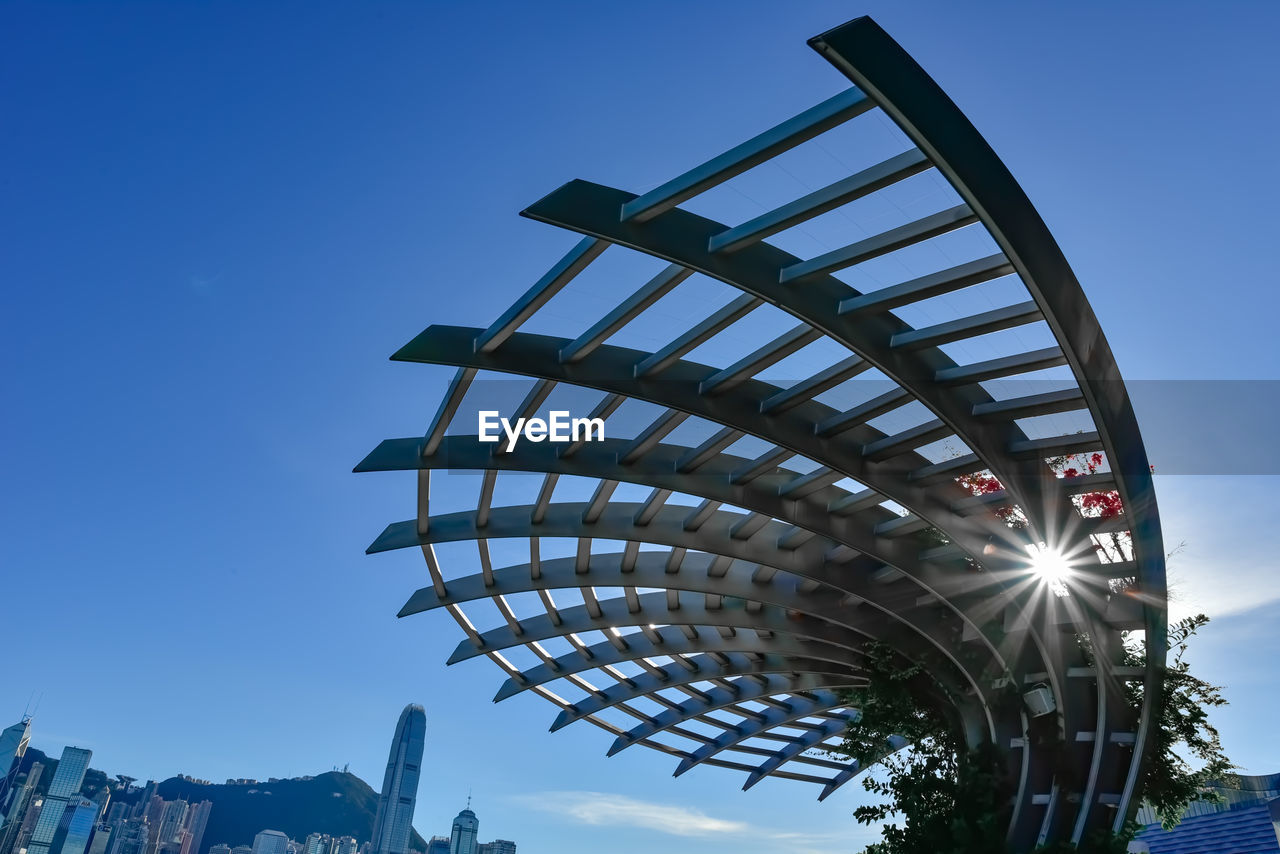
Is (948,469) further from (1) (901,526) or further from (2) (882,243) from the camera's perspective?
(2) (882,243)

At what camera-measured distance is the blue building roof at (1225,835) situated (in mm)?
31781

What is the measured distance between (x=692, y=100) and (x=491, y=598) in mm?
12255

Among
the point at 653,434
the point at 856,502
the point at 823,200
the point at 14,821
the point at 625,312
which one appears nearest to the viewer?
the point at 823,200

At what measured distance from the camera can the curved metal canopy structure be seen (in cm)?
730

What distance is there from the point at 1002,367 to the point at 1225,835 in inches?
1427

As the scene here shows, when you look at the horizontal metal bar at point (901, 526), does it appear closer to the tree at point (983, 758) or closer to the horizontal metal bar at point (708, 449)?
the tree at point (983, 758)

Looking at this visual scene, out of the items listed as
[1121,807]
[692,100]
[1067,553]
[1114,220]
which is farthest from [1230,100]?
[1121,807]

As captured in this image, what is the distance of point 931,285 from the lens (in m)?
7.96

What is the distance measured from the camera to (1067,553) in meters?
11.5

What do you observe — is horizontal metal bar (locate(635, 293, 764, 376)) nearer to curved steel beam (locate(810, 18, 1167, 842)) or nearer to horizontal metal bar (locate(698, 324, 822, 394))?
horizontal metal bar (locate(698, 324, 822, 394))

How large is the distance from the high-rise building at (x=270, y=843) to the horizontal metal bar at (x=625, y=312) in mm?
219207

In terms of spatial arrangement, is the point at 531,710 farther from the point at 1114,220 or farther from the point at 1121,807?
the point at 1114,220

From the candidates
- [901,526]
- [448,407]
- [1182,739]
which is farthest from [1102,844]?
[448,407]

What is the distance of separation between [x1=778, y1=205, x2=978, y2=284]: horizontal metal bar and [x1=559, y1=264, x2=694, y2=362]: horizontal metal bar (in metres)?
1.11
